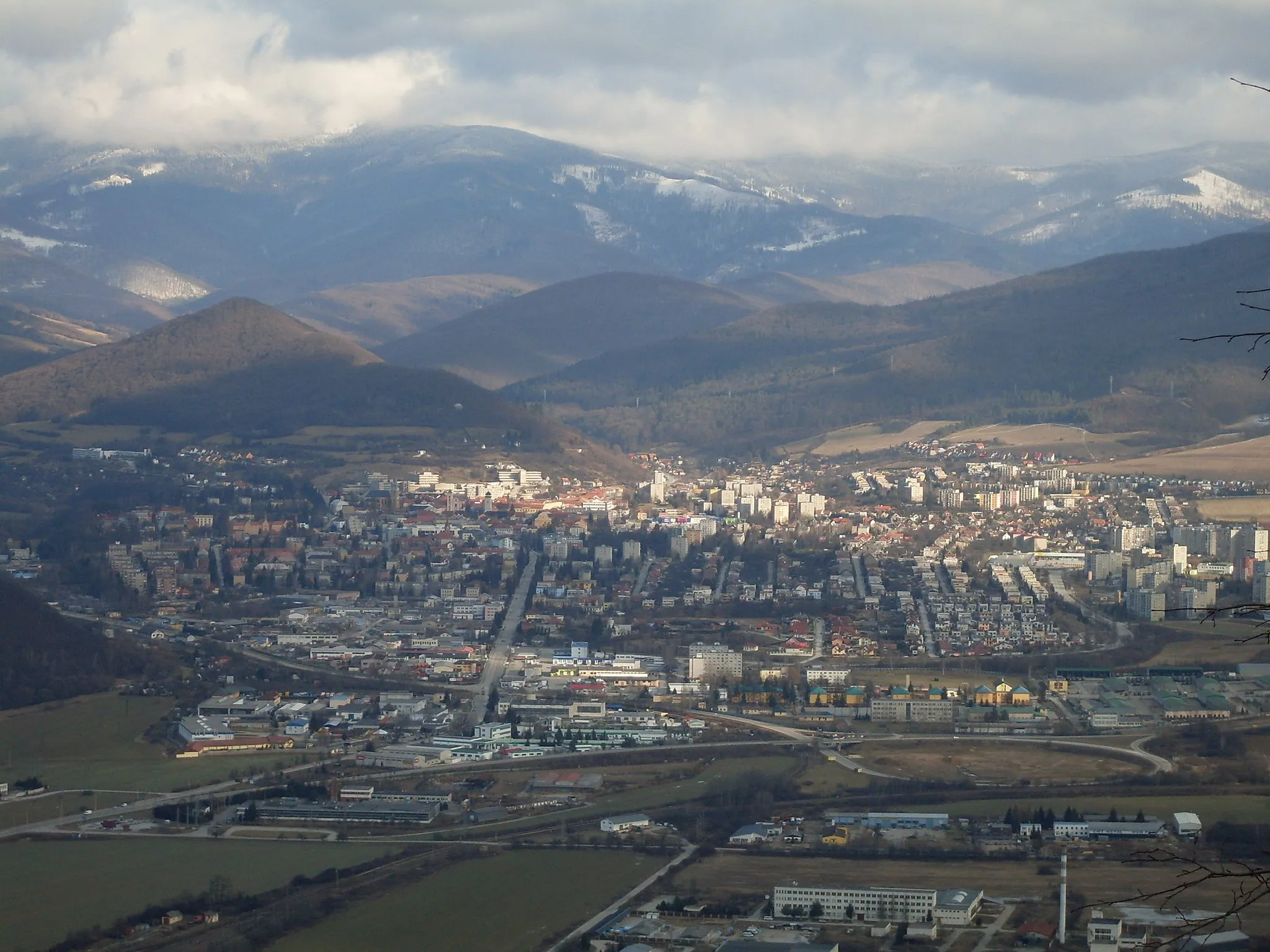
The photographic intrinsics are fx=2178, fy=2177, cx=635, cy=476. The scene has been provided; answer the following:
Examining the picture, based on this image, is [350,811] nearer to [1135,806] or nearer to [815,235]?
[1135,806]

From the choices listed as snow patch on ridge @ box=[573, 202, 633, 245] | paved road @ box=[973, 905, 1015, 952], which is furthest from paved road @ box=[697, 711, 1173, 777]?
snow patch on ridge @ box=[573, 202, 633, 245]

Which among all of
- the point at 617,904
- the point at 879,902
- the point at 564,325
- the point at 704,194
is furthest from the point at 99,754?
the point at 704,194

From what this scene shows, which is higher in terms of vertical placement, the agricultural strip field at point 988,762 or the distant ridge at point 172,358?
the distant ridge at point 172,358

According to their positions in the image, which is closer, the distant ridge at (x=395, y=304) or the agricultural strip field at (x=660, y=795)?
Answer: the agricultural strip field at (x=660, y=795)

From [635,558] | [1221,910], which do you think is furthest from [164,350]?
[1221,910]

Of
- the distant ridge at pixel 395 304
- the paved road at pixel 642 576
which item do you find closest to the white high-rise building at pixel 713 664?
the paved road at pixel 642 576

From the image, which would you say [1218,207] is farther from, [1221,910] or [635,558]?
[1221,910]

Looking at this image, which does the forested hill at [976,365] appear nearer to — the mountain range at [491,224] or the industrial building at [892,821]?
the industrial building at [892,821]
